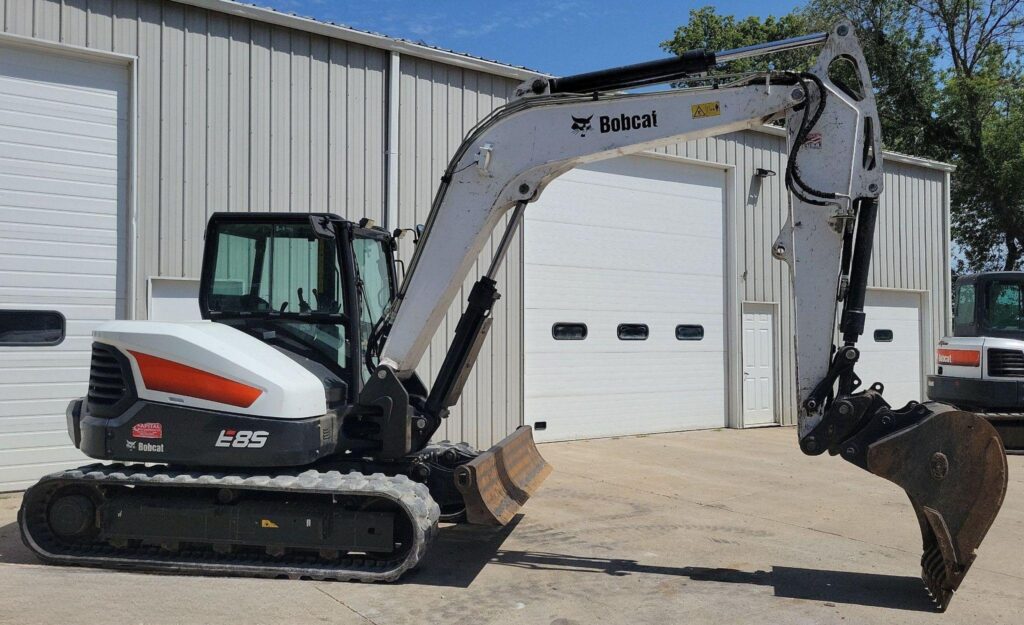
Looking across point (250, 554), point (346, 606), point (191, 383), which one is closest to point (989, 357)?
point (346, 606)

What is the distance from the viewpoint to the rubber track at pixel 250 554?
5945 millimetres

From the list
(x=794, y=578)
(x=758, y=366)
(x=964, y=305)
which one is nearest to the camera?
(x=794, y=578)

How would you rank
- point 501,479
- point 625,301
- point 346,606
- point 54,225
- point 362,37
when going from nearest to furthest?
point 346,606, point 501,479, point 54,225, point 362,37, point 625,301

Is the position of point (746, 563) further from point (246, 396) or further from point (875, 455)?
point (246, 396)

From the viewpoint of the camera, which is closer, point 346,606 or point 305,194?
point 346,606

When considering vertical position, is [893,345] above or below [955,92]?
below

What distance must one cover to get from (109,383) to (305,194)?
16.1 feet

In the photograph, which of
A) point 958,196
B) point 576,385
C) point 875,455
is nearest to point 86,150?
point 576,385

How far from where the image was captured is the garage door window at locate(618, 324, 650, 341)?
14430 mm

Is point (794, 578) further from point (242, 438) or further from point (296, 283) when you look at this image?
point (296, 283)

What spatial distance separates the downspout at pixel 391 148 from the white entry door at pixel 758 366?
24.3 feet

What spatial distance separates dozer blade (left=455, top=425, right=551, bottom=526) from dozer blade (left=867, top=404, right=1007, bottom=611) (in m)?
2.63

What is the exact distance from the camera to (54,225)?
9.43 metres

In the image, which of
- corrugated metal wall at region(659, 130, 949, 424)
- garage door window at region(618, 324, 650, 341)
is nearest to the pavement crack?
garage door window at region(618, 324, 650, 341)
